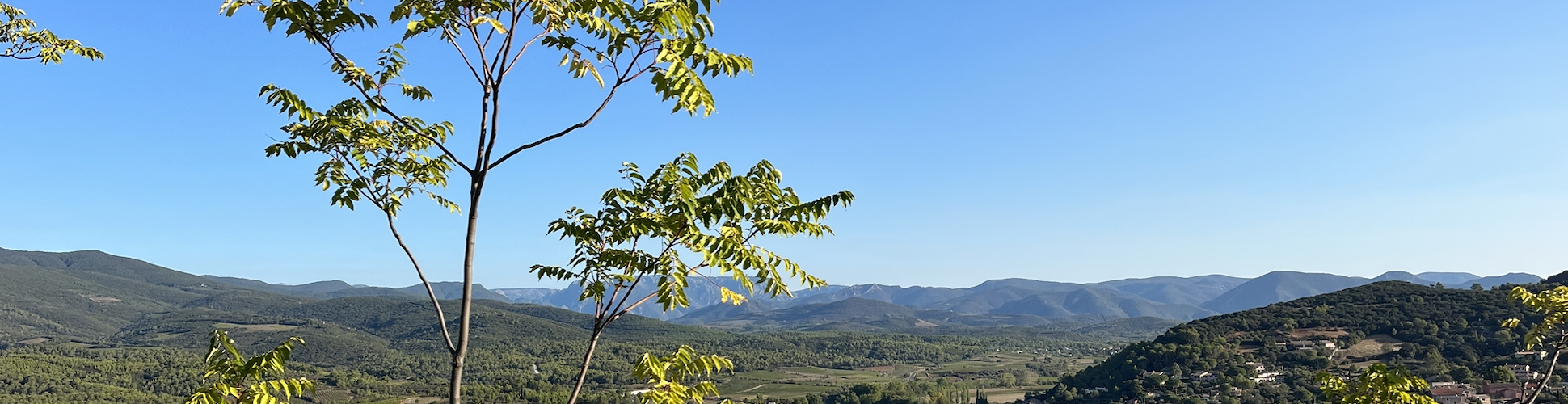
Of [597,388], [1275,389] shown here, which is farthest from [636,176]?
[597,388]

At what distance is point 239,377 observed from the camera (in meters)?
6.54

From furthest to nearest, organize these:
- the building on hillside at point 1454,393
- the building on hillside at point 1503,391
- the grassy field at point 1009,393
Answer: the grassy field at point 1009,393
the building on hillside at point 1503,391
the building on hillside at point 1454,393

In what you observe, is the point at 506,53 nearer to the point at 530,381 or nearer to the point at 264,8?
the point at 264,8

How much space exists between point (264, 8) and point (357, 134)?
1.14 m

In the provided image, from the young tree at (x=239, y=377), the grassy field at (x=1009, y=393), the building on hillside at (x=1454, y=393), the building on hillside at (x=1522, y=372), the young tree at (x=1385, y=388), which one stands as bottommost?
the grassy field at (x=1009, y=393)

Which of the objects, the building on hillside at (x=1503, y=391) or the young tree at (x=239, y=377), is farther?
the building on hillside at (x=1503, y=391)

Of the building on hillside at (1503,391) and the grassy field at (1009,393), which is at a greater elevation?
the building on hillside at (1503,391)

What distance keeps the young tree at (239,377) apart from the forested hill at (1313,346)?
88.7 metres

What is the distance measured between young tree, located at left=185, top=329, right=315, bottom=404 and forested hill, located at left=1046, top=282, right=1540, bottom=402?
8870 centimetres

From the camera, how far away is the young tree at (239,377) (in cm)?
624

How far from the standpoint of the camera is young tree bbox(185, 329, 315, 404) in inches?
246

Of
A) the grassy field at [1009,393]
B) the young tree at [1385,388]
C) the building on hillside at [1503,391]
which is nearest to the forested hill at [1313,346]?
the building on hillside at [1503,391]

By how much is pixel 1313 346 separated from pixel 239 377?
396 feet

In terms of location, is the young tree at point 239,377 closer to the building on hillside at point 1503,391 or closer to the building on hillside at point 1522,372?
the building on hillside at point 1503,391
